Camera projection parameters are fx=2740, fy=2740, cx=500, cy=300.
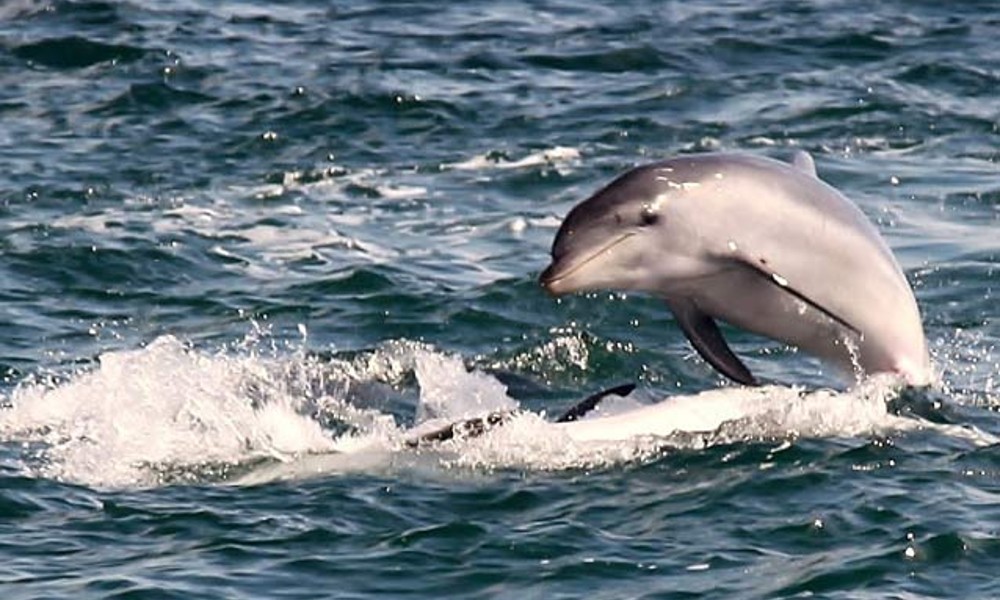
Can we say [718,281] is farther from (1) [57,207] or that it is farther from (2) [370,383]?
(1) [57,207]

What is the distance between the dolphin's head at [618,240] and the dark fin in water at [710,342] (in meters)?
0.35

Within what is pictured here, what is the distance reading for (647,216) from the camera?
1349cm

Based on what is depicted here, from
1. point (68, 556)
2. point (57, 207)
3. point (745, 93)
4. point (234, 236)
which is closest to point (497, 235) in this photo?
point (234, 236)

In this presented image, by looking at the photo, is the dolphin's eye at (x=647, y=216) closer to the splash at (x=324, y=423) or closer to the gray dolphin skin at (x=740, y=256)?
the gray dolphin skin at (x=740, y=256)

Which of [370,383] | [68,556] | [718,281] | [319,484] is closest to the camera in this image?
[68,556]

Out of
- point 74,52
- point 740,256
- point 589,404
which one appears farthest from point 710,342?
point 74,52

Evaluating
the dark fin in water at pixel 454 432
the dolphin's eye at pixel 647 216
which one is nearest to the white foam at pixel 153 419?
the dark fin in water at pixel 454 432

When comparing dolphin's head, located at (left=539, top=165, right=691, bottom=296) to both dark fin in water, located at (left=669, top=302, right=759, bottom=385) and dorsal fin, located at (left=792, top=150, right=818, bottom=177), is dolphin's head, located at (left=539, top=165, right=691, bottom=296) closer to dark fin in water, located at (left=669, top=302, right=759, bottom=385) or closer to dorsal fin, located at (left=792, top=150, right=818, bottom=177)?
dark fin in water, located at (left=669, top=302, right=759, bottom=385)

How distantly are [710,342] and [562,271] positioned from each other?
0.93 meters

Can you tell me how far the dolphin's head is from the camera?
1341 centimetres

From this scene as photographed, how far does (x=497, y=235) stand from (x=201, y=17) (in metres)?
8.37

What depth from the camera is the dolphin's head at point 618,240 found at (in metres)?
13.4

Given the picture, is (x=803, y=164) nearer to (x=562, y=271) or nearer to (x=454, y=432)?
(x=562, y=271)

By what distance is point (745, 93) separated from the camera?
76.4 feet
